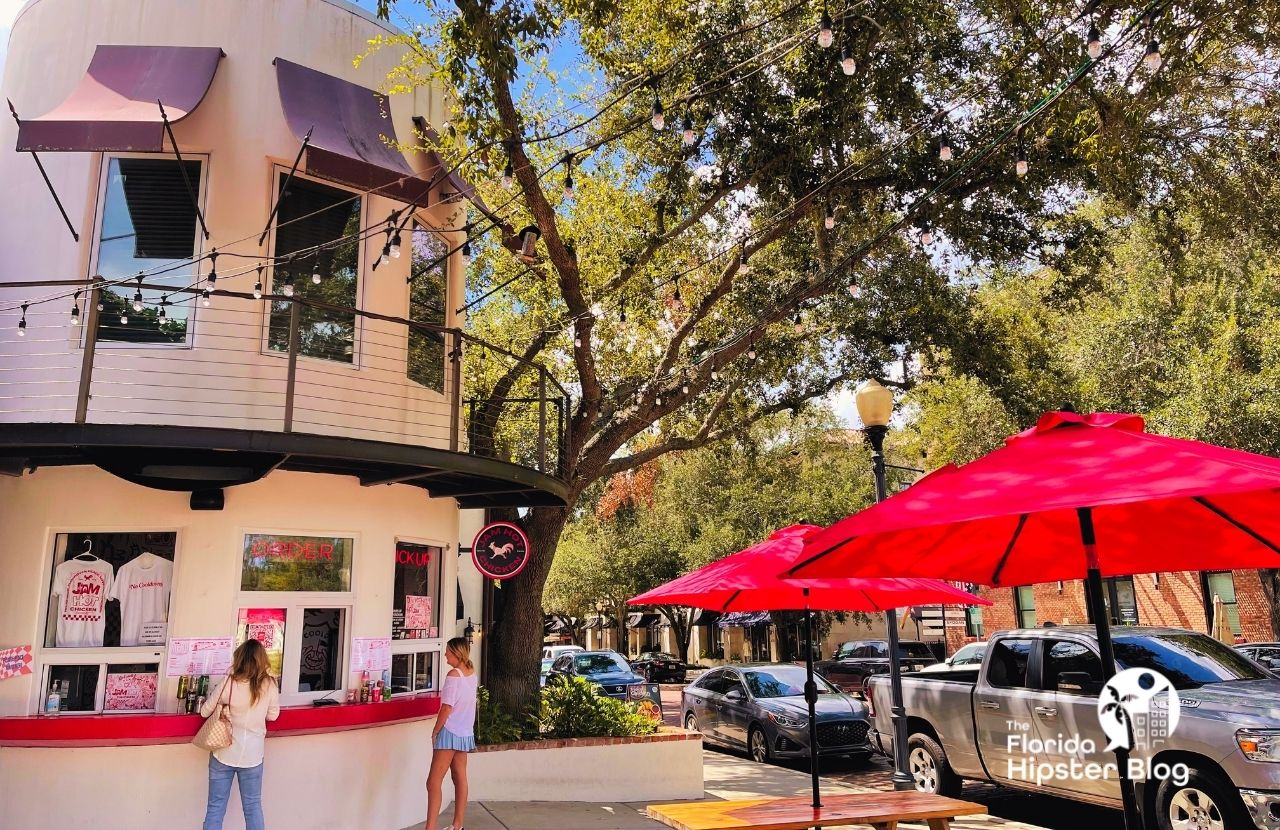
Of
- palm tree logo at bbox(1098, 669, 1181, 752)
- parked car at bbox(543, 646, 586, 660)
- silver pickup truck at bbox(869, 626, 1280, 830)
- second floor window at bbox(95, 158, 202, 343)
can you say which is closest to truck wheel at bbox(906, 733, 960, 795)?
silver pickup truck at bbox(869, 626, 1280, 830)

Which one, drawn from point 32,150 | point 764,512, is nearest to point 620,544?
point 764,512

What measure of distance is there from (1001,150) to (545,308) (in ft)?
22.4

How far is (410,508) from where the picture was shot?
9.48m

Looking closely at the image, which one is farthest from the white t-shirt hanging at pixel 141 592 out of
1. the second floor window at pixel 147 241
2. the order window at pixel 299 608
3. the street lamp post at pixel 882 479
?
the street lamp post at pixel 882 479

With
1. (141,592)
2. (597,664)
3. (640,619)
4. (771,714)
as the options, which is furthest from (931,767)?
(640,619)

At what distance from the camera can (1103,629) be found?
4.42 m

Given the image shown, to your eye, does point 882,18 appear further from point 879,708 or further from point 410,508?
point 879,708

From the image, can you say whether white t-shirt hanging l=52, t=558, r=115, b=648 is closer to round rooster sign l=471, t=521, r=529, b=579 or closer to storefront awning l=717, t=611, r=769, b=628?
round rooster sign l=471, t=521, r=529, b=579

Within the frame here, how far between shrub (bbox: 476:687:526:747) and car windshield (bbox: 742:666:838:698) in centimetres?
577

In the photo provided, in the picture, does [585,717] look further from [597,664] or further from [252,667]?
[597,664]

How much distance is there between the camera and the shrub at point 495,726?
10852 millimetres

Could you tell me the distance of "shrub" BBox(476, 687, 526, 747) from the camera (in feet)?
35.6

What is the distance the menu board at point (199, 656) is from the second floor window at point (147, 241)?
2738 millimetres

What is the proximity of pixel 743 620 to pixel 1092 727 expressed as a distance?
3463 cm
